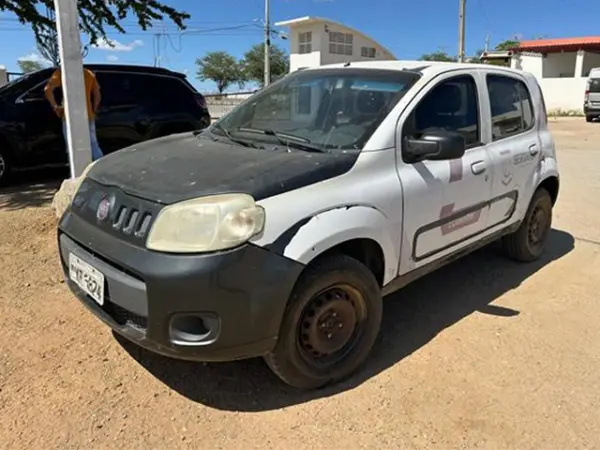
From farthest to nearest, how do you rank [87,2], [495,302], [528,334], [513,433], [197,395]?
[87,2]
[495,302]
[528,334]
[197,395]
[513,433]

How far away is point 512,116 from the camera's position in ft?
13.9

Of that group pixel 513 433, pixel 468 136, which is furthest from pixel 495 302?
pixel 513 433

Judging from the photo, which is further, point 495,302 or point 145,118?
point 145,118

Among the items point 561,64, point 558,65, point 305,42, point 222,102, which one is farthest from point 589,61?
point 222,102

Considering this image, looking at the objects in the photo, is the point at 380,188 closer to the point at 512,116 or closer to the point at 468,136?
the point at 468,136

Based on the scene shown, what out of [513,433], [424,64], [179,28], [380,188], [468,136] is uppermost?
[179,28]

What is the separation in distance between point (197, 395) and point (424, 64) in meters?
2.63

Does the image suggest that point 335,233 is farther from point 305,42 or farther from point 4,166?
point 305,42

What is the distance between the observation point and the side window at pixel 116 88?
7.76 meters

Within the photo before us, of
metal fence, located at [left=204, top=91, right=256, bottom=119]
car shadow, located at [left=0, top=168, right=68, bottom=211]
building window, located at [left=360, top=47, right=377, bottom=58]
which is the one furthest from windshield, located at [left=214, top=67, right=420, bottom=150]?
building window, located at [left=360, top=47, right=377, bottom=58]

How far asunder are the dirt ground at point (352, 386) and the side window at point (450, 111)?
132 centimetres

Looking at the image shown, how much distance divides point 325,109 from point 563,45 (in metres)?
39.6

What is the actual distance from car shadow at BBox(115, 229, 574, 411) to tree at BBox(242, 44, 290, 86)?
181ft

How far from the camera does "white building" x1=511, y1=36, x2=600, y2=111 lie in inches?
1242
